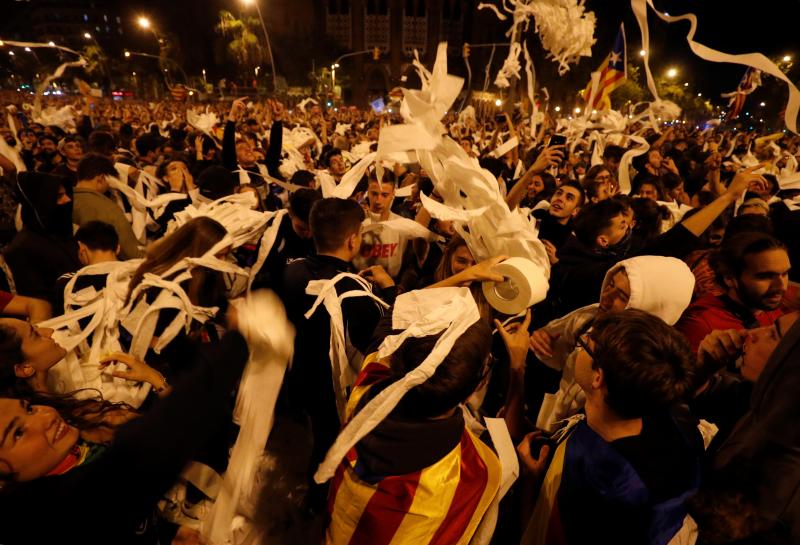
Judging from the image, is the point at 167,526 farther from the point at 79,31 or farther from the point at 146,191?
the point at 79,31

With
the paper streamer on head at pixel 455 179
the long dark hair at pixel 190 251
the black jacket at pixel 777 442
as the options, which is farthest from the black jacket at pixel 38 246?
the black jacket at pixel 777 442

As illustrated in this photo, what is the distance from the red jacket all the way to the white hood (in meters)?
0.39

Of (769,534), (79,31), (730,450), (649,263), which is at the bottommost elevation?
(769,534)

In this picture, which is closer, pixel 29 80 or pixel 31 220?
pixel 31 220

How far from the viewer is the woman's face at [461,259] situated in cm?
246

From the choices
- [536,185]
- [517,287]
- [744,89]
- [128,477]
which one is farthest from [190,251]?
[744,89]

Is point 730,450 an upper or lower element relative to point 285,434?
upper

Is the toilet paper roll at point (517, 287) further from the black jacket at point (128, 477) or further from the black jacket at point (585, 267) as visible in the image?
the black jacket at point (128, 477)

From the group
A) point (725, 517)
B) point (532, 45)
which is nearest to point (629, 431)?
point (725, 517)

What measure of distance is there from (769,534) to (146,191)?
6234 mm

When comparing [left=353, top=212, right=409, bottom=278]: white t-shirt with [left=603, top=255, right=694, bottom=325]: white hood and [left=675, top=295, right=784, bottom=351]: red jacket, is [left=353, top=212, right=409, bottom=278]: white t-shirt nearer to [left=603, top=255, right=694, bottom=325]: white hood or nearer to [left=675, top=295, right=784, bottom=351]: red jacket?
[left=603, top=255, right=694, bottom=325]: white hood

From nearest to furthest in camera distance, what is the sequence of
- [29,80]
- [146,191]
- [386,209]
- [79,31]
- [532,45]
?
1. [386,209]
2. [146,191]
3. [29,80]
4. [532,45]
5. [79,31]

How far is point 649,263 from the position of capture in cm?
190

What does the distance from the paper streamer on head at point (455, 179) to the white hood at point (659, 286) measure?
1.36ft
